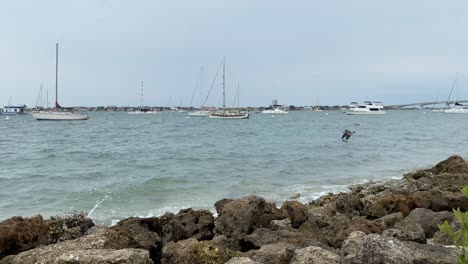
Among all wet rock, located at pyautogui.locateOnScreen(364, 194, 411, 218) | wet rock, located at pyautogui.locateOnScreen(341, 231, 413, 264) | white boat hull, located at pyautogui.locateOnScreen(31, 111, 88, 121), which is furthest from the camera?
white boat hull, located at pyautogui.locateOnScreen(31, 111, 88, 121)

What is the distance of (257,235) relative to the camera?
7.40m

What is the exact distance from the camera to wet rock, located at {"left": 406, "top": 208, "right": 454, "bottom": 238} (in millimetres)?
7680

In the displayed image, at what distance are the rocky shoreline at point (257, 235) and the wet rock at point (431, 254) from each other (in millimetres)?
11

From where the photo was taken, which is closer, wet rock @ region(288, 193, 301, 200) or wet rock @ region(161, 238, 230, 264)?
wet rock @ region(161, 238, 230, 264)

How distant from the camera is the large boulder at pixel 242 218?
779 cm

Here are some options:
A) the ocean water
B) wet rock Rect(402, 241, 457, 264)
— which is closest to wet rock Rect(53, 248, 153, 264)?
wet rock Rect(402, 241, 457, 264)

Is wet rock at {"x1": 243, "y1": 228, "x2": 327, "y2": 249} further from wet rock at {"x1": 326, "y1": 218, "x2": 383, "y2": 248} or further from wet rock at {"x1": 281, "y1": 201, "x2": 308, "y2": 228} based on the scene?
wet rock at {"x1": 281, "y1": 201, "x2": 308, "y2": 228}

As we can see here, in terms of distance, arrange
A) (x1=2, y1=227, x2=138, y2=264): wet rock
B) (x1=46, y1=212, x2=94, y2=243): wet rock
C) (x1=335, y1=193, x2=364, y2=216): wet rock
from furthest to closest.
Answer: (x1=335, y1=193, x2=364, y2=216): wet rock → (x1=46, y1=212, x2=94, y2=243): wet rock → (x1=2, y1=227, x2=138, y2=264): wet rock

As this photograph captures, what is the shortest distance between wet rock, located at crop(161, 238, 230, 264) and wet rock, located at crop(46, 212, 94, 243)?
2.65 meters

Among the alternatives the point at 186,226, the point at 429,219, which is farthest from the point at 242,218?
the point at 429,219

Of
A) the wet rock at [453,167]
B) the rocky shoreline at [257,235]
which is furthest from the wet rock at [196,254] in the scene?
the wet rock at [453,167]

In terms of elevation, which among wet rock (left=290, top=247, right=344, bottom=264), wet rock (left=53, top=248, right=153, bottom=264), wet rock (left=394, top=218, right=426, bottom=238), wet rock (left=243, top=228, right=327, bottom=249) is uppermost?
wet rock (left=53, top=248, right=153, bottom=264)

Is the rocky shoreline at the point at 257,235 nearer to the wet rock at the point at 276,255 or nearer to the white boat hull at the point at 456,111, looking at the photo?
the wet rock at the point at 276,255

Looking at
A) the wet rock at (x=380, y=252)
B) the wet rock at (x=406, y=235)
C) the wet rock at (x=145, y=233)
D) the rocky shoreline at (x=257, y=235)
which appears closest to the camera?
the wet rock at (x=380, y=252)
